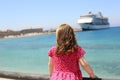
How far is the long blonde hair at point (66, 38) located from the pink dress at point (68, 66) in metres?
0.08

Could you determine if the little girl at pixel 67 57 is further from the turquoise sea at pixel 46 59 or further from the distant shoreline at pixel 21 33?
the distant shoreline at pixel 21 33

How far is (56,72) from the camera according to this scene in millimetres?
3742

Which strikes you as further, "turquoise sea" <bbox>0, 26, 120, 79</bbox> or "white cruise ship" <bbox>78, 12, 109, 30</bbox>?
"white cruise ship" <bbox>78, 12, 109, 30</bbox>

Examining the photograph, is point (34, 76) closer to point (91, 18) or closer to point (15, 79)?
point (15, 79)

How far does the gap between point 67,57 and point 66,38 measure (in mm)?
241

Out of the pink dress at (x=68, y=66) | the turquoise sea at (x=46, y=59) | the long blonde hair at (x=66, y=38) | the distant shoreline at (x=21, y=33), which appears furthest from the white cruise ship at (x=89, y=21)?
the long blonde hair at (x=66, y=38)

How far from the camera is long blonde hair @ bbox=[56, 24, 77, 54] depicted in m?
3.53

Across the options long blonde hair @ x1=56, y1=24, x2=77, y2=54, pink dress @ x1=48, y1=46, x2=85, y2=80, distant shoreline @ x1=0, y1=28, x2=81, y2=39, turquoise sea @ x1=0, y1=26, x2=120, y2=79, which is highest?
long blonde hair @ x1=56, y1=24, x2=77, y2=54

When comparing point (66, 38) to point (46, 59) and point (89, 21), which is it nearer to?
point (46, 59)

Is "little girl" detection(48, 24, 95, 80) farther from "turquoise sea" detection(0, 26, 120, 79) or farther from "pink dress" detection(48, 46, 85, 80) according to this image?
"turquoise sea" detection(0, 26, 120, 79)

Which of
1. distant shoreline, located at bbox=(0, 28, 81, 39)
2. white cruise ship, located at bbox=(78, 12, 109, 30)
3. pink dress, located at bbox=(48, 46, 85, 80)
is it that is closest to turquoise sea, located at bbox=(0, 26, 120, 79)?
pink dress, located at bbox=(48, 46, 85, 80)

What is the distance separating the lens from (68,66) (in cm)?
368

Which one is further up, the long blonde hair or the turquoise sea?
the long blonde hair

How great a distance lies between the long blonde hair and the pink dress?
0.08 m
